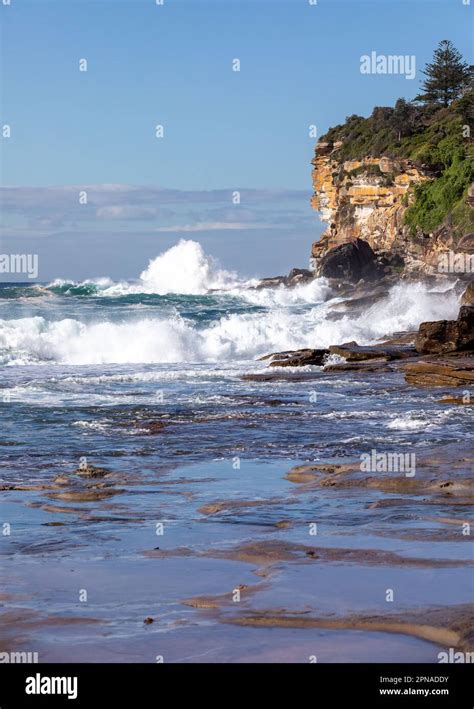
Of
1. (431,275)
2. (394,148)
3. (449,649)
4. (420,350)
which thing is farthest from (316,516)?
(394,148)

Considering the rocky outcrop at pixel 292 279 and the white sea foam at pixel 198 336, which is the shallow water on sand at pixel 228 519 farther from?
the rocky outcrop at pixel 292 279

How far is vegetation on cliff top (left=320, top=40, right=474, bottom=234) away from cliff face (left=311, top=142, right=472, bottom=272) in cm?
70

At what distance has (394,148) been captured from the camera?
2857 inches

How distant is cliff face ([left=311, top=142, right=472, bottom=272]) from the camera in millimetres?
65000

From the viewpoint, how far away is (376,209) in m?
71.8

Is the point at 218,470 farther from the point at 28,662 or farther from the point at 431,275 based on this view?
the point at 431,275

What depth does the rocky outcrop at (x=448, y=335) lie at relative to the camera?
25.3 m

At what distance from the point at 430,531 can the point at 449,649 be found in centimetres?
333

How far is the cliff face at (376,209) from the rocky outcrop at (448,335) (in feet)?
111
